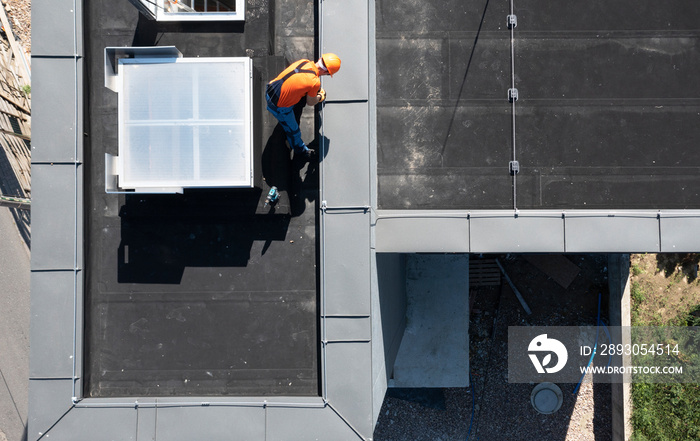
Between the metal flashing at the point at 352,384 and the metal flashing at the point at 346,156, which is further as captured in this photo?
the metal flashing at the point at 346,156

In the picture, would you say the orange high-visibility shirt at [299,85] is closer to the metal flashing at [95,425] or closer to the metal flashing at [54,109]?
the metal flashing at [54,109]

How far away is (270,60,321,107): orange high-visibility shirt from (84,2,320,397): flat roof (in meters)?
0.70

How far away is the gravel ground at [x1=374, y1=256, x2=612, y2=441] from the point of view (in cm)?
1166

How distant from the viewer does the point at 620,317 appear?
11328mm

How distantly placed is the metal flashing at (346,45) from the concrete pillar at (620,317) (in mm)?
9332

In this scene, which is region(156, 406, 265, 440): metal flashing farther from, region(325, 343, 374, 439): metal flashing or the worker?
the worker

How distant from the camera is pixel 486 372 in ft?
38.4

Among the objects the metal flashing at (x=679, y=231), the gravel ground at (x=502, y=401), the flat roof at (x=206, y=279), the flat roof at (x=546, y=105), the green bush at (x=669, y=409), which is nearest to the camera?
the flat roof at (x=206, y=279)

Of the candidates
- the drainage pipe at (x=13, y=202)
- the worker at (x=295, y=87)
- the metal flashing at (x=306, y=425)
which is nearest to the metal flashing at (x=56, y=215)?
the worker at (x=295, y=87)

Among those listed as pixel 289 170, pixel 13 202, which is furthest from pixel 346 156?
→ pixel 13 202

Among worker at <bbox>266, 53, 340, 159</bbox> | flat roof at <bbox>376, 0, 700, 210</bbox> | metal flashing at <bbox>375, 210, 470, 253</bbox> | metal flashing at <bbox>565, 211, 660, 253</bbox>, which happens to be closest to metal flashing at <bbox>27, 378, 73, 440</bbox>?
worker at <bbox>266, 53, 340, 159</bbox>

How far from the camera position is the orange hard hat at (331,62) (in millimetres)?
4984

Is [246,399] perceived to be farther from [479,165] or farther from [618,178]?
[618,178]

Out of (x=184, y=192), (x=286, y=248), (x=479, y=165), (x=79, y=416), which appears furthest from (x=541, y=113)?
(x=79, y=416)
